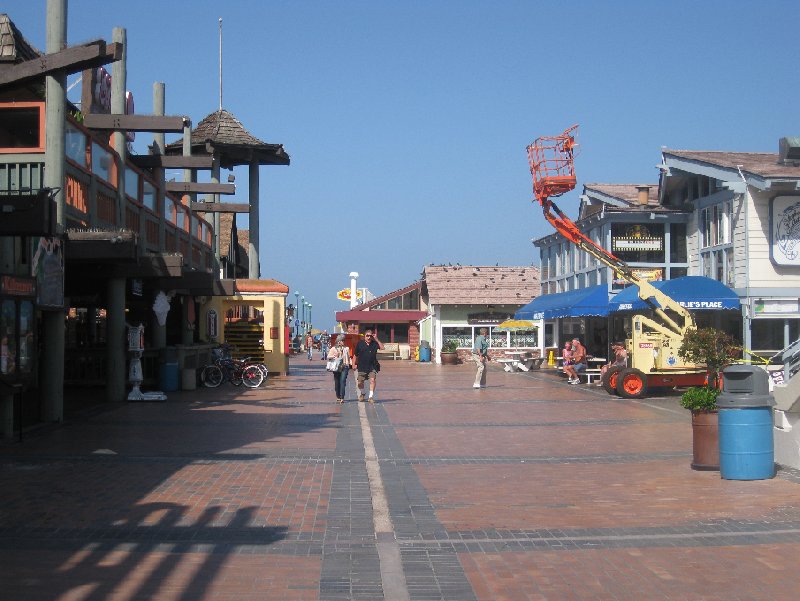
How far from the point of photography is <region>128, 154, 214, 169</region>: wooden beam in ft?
74.2

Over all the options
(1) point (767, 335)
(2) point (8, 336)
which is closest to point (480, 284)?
(1) point (767, 335)

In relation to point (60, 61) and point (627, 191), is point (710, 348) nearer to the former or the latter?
point (60, 61)

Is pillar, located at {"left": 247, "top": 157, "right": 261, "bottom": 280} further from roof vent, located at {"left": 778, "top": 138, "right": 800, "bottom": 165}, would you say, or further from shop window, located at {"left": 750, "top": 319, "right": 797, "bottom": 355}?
roof vent, located at {"left": 778, "top": 138, "right": 800, "bottom": 165}

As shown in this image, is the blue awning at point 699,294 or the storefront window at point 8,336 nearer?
the storefront window at point 8,336

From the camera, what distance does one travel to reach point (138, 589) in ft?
21.7

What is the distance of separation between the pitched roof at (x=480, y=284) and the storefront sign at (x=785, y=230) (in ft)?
86.0

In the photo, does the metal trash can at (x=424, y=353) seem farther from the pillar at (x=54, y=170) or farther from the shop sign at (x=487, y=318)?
the pillar at (x=54, y=170)

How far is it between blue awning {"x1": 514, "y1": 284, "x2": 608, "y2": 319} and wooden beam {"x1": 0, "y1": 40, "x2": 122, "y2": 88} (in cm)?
1795

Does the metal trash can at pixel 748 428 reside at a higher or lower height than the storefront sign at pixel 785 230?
lower

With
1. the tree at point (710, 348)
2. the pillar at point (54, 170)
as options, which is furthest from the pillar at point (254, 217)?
the tree at point (710, 348)

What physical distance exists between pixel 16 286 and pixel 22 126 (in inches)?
192

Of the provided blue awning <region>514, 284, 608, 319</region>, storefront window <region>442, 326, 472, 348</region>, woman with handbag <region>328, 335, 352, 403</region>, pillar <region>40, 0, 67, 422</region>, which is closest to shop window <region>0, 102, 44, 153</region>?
pillar <region>40, 0, 67, 422</region>

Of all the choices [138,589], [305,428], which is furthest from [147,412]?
[138,589]

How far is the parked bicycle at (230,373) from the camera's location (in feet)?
86.4
